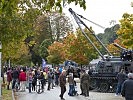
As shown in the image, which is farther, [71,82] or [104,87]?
[104,87]

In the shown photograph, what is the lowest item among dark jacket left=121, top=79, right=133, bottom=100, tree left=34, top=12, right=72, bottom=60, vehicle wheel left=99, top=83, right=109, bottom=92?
vehicle wheel left=99, top=83, right=109, bottom=92

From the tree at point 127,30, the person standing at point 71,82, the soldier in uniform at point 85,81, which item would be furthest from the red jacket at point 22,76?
the tree at point 127,30

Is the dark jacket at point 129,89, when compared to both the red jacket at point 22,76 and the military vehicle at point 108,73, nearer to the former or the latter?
the military vehicle at point 108,73

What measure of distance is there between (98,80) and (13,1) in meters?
23.3

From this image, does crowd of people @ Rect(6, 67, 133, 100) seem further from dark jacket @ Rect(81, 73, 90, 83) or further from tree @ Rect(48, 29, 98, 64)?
tree @ Rect(48, 29, 98, 64)

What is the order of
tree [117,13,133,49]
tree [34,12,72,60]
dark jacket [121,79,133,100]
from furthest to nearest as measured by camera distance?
tree [34,12,72,60] < tree [117,13,133,49] < dark jacket [121,79,133,100]

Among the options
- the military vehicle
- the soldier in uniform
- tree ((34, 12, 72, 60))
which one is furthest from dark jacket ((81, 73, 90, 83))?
tree ((34, 12, 72, 60))

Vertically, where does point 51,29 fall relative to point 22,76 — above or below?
above

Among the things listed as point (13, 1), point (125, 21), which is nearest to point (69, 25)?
point (125, 21)

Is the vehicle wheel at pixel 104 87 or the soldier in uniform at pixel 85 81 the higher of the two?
the soldier in uniform at pixel 85 81

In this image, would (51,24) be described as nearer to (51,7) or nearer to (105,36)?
(105,36)

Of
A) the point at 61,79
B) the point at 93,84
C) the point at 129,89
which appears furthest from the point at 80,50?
the point at 129,89

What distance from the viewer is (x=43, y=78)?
93.9ft

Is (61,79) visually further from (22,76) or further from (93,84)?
(93,84)
